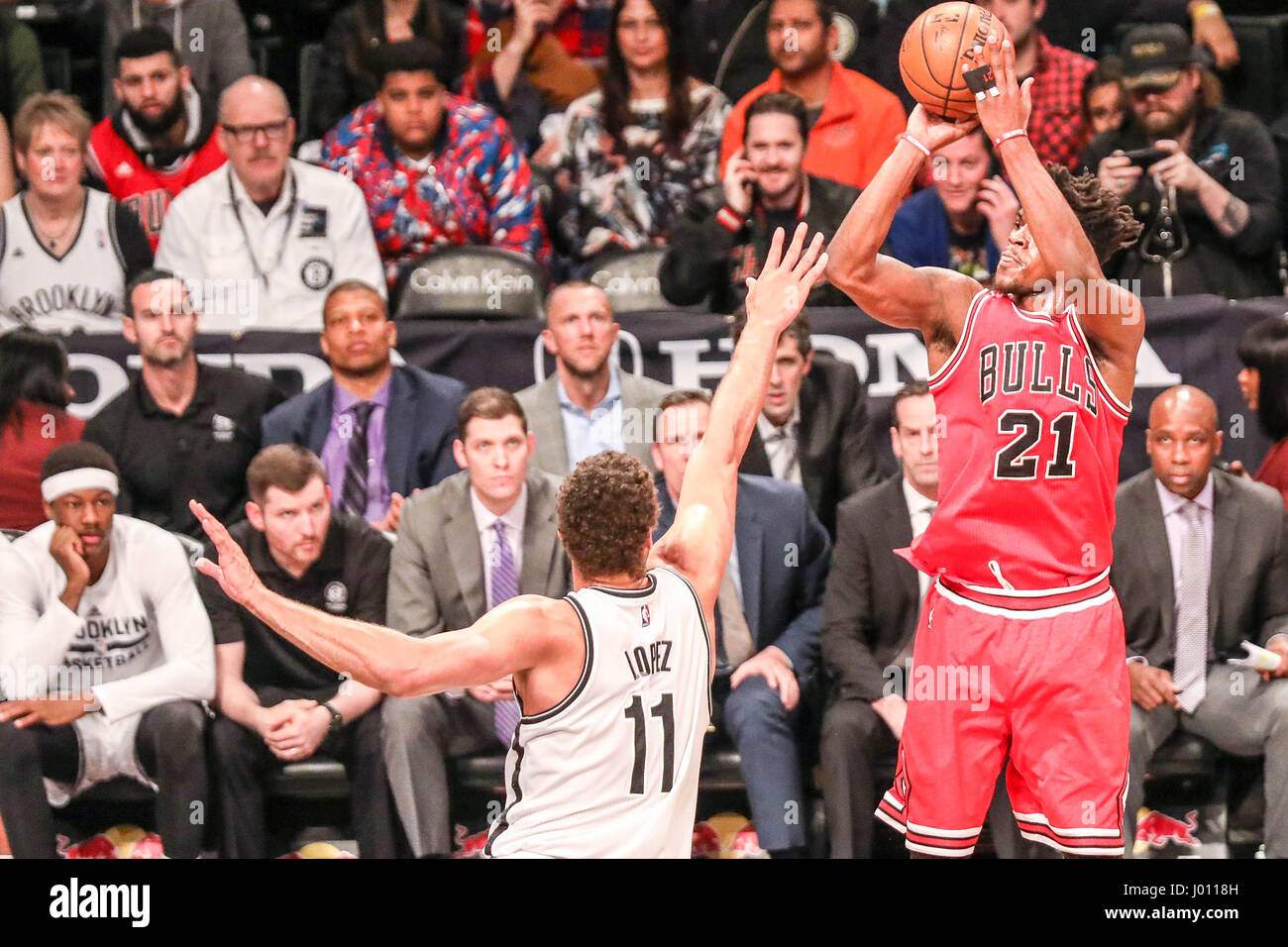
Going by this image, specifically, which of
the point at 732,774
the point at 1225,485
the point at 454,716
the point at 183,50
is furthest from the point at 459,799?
the point at 183,50

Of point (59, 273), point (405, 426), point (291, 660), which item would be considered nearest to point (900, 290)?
point (405, 426)

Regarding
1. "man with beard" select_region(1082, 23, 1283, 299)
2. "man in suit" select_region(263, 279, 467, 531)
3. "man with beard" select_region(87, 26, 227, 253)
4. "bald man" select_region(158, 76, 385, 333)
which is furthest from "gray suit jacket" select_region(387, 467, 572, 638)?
"man with beard" select_region(1082, 23, 1283, 299)

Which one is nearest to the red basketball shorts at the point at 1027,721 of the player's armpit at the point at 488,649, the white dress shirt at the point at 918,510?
the white dress shirt at the point at 918,510

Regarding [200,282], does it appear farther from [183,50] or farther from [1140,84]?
[1140,84]

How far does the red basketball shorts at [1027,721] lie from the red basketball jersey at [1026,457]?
0.11 m

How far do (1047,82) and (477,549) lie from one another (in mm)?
3369

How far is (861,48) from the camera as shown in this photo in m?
8.08

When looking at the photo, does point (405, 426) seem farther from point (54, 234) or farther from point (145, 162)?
point (145, 162)

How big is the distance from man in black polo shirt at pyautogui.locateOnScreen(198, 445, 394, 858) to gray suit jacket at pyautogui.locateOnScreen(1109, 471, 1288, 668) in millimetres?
2825

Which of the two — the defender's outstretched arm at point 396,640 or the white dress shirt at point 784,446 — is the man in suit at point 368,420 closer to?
the white dress shirt at point 784,446

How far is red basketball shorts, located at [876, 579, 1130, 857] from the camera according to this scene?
492 cm

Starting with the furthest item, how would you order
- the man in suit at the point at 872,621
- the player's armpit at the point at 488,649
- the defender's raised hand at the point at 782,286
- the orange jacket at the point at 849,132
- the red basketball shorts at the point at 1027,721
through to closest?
the orange jacket at the point at 849,132, the man in suit at the point at 872,621, the red basketball shorts at the point at 1027,721, the defender's raised hand at the point at 782,286, the player's armpit at the point at 488,649

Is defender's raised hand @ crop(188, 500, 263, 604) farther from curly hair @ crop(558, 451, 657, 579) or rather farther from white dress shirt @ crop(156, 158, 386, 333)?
white dress shirt @ crop(156, 158, 386, 333)

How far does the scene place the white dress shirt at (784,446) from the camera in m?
6.71
